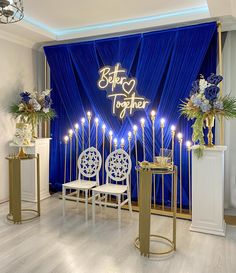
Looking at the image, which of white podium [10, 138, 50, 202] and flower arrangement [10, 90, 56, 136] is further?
white podium [10, 138, 50, 202]

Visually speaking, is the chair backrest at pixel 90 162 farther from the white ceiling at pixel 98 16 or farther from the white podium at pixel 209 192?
the white ceiling at pixel 98 16

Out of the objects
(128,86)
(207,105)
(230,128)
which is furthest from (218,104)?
(128,86)

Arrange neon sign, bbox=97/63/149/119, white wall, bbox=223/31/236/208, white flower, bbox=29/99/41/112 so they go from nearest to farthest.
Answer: white wall, bbox=223/31/236/208, neon sign, bbox=97/63/149/119, white flower, bbox=29/99/41/112

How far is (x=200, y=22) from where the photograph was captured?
4000 mm

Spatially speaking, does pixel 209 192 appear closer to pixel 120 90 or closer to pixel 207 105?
pixel 207 105

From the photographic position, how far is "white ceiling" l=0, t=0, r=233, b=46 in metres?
3.68

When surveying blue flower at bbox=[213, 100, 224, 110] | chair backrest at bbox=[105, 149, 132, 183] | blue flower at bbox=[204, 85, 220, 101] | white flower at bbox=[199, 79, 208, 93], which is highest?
white flower at bbox=[199, 79, 208, 93]

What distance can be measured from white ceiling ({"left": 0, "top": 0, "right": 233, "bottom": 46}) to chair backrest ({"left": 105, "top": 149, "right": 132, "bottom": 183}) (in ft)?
6.59

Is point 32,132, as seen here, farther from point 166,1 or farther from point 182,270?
point 182,270

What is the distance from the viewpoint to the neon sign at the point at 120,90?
175 inches

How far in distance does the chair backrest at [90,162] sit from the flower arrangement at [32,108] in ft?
3.38

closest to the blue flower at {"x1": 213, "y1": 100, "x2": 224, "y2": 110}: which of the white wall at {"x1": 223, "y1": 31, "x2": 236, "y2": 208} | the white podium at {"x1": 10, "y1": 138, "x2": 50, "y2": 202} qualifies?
the white wall at {"x1": 223, "y1": 31, "x2": 236, "y2": 208}

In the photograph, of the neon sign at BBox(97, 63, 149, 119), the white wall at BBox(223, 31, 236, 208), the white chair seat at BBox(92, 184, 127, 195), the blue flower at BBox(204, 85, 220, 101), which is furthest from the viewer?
the neon sign at BBox(97, 63, 149, 119)

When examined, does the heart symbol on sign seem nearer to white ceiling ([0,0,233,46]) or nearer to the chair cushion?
white ceiling ([0,0,233,46])
